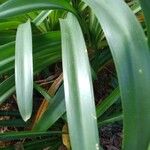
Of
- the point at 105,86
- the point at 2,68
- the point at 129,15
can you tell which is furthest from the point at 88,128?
the point at 105,86

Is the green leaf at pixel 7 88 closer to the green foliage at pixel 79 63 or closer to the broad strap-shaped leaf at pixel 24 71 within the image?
the green foliage at pixel 79 63

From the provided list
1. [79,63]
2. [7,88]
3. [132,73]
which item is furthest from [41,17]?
[132,73]

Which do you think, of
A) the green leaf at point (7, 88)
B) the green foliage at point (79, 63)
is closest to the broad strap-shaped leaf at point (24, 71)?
the green foliage at point (79, 63)

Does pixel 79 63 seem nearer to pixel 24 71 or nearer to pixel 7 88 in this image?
pixel 24 71

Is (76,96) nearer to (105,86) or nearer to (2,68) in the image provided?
(2,68)

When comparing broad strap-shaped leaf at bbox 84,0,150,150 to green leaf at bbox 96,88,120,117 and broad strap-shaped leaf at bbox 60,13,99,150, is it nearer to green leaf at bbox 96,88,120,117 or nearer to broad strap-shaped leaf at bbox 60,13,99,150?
broad strap-shaped leaf at bbox 60,13,99,150

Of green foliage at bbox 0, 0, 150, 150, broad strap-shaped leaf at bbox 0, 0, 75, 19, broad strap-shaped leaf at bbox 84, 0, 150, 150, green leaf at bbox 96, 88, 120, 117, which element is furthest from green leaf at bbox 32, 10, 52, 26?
broad strap-shaped leaf at bbox 84, 0, 150, 150
